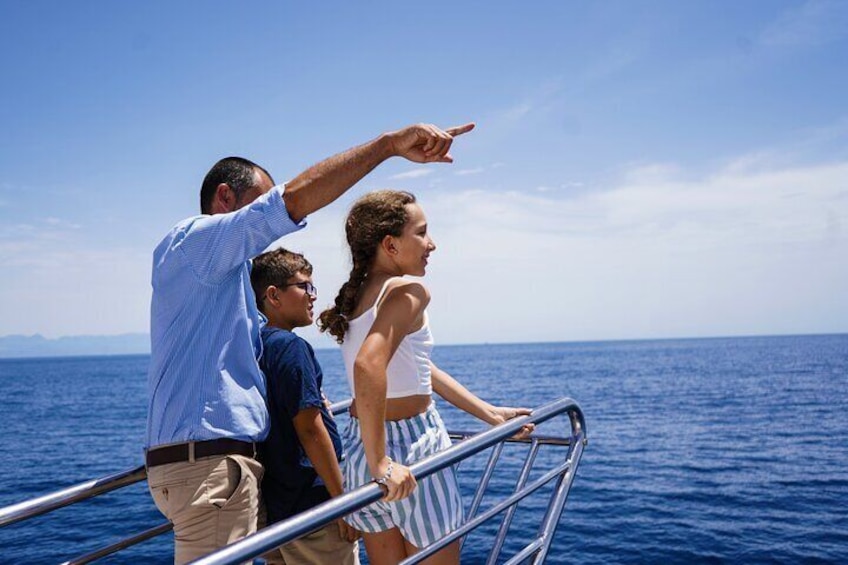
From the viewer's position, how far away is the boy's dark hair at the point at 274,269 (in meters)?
3.06

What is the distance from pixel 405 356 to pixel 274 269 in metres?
1.01

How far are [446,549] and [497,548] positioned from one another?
0.47 meters

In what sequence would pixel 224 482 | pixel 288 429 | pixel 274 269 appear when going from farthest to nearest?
1. pixel 274 269
2. pixel 288 429
3. pixel 224 482

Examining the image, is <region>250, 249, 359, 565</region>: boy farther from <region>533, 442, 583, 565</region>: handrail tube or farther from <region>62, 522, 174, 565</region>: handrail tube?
<region>533, 442, 583, 565</region>: handrail tube

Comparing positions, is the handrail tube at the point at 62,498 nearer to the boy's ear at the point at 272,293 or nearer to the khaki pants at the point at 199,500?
the khaki pants at the point at 199,500

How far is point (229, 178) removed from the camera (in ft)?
7.98

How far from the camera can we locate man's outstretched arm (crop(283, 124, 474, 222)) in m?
1.91

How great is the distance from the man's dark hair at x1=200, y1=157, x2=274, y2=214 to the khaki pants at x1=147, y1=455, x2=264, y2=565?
36.2 inches

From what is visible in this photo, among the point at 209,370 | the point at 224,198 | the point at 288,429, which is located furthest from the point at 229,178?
the point at 288,429

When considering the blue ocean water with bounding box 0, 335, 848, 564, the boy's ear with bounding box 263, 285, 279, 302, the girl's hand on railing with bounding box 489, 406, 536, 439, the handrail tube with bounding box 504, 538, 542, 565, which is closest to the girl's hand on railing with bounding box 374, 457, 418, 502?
the handrail tube with bounding box 504, 538, 542, 565

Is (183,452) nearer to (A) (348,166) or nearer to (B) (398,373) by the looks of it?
(B) (398,373)

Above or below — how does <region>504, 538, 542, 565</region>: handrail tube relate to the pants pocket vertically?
below

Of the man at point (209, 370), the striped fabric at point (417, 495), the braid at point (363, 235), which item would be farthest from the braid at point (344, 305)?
the striped fabric at point (417, 495)

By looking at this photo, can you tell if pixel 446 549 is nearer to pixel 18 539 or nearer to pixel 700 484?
pixel 18 539
